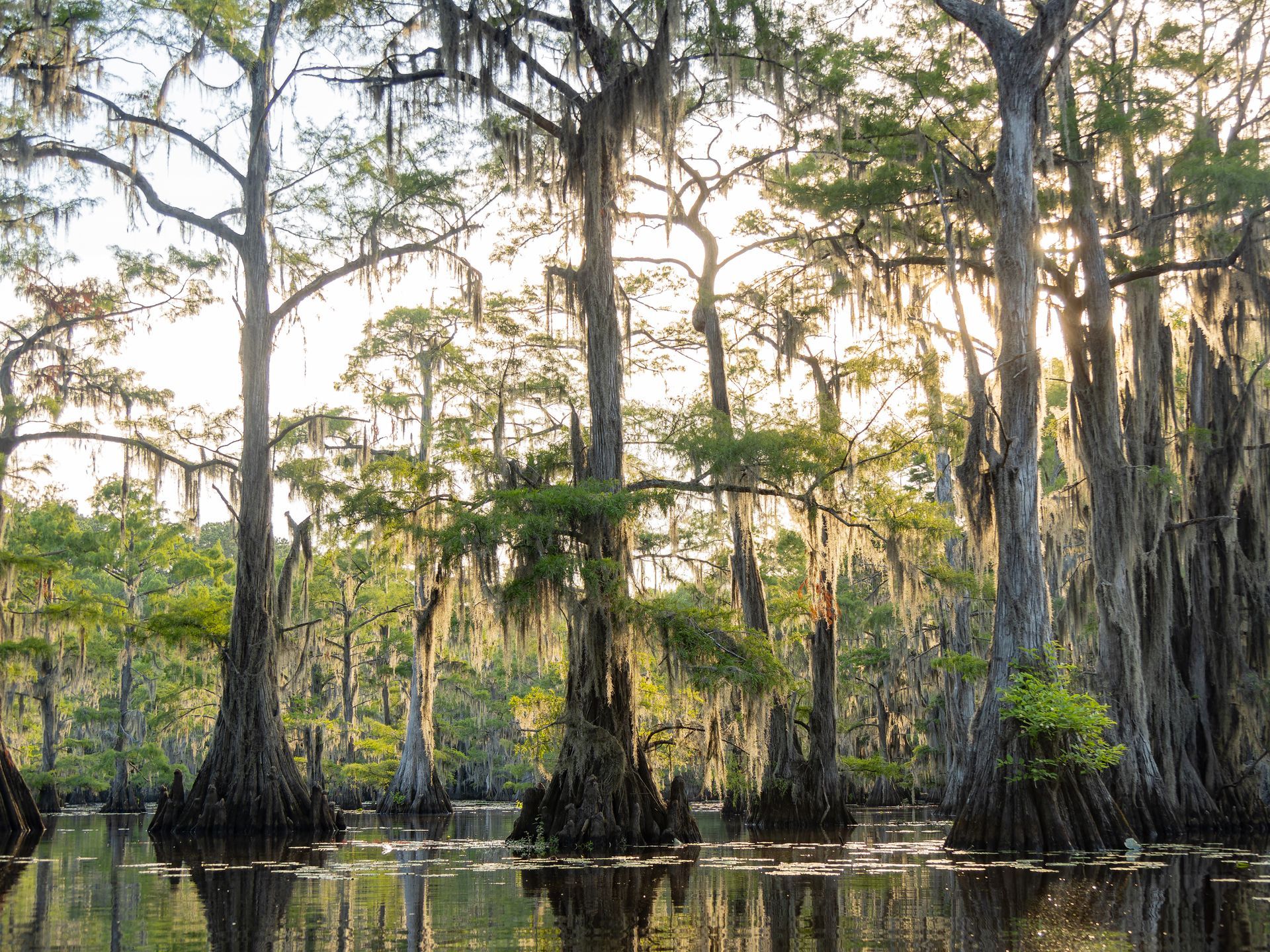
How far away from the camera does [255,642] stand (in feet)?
62.3

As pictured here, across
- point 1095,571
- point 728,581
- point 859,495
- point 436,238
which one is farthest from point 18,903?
point 728,581

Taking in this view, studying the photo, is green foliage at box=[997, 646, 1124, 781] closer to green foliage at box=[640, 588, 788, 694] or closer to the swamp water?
the swamp water

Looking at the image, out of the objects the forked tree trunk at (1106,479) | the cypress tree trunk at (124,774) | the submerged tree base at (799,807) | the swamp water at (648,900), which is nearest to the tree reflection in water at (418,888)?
the swamp water at (648,900)

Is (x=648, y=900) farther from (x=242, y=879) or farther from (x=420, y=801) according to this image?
(x=420, y=801)

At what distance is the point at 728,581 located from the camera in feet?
79.8

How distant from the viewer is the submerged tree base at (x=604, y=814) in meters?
13.1

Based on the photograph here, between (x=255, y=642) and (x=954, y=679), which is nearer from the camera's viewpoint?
(x=255, y=642)

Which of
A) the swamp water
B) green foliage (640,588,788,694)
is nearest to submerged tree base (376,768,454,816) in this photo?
the swamp water

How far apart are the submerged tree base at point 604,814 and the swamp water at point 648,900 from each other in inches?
28.2

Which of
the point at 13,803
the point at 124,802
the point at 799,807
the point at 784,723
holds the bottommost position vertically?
the point at 124,802

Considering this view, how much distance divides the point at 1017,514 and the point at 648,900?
790cm

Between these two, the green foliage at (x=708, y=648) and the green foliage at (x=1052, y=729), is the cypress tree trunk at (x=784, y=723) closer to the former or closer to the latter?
the green foliage at (x=708, y=648)

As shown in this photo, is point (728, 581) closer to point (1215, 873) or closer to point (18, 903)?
point (1215, 873)

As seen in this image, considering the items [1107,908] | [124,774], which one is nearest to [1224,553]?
[1107,908]
